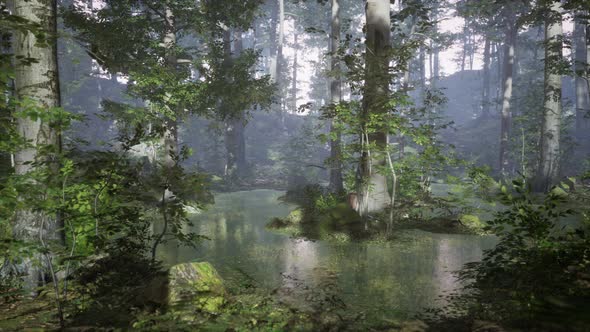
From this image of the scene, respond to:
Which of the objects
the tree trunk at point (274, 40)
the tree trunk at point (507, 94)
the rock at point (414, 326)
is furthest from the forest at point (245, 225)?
the tree trunk at point (274, 40)

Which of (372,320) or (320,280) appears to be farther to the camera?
(320,280)

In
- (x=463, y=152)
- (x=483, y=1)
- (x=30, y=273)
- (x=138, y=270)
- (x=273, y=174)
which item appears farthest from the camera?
(x=463, y=152)

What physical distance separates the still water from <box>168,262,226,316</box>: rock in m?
1.01

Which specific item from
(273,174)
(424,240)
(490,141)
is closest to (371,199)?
(424,240)

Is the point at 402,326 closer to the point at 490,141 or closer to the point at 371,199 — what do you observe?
the point at 371,199

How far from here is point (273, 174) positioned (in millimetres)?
33656

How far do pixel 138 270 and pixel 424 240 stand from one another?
656 centimetres

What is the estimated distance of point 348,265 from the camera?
7.09 m

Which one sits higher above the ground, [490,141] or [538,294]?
[490,141]

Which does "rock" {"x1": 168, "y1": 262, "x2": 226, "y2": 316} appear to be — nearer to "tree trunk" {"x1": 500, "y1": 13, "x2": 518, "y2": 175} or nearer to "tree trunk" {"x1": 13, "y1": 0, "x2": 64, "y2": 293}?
"tree trunk" {"x1": 13, "y1": 0, "x2": 64, "y2": 293}

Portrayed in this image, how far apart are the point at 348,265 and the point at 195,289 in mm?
3353

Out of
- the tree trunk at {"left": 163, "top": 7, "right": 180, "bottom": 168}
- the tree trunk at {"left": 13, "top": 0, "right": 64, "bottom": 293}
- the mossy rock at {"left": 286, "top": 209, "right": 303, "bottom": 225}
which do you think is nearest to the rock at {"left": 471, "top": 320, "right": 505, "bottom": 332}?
the tree trunk at {"left": 13, "top": 0, "right": 64, "bottom": 293}

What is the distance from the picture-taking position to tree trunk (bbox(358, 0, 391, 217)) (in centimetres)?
927

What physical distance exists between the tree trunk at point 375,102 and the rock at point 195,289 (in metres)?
5.38
